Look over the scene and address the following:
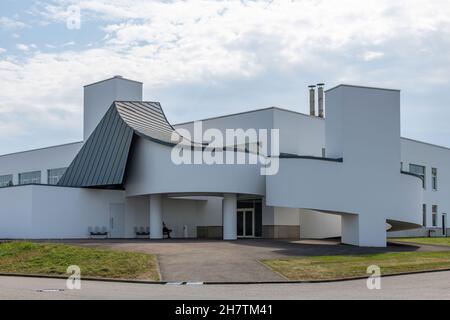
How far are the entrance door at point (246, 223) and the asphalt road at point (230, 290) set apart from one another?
21.1 metres

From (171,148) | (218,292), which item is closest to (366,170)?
(171,148)

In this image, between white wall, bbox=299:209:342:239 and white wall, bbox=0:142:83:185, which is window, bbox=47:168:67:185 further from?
white wall, bbox=299:209:342:239

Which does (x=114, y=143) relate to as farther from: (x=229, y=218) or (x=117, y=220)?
(x=229, y=218)

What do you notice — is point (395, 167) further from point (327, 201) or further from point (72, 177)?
point (72, 177)

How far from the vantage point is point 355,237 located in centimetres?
3216

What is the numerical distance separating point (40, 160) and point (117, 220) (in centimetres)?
1919

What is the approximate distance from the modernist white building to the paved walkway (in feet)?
9.88

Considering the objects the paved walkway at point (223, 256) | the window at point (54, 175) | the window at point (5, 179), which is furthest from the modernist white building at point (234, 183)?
the window at point (5, 179)

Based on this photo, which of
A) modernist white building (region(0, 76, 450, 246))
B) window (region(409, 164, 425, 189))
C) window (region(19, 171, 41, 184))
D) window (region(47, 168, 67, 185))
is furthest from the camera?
window (region(19, 171, 41, 184))

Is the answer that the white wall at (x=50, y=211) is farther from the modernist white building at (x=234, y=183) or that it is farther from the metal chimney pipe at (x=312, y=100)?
the metal chimney pipe at (x=312, y=100)

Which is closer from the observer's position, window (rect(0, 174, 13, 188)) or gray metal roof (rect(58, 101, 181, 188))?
gray metal roof (rect(58, 101, 181, 188))

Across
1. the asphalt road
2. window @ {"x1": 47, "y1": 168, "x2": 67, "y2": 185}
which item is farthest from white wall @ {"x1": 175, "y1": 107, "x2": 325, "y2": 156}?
the asphalt road

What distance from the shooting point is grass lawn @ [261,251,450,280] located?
2098cm
